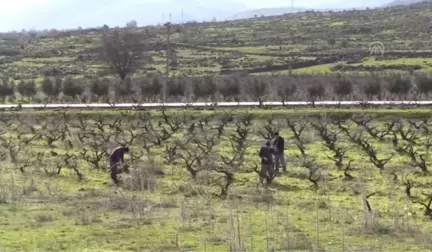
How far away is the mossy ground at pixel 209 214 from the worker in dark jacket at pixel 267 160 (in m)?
0.52

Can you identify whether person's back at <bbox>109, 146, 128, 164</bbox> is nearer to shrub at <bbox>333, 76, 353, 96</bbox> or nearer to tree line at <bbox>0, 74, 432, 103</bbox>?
tree line at <bbox>0, 74, 432, 103</bbox>

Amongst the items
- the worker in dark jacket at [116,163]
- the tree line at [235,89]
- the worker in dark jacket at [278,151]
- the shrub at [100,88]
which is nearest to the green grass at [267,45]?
the tree line at [235,89]

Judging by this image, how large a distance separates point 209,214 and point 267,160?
21.1 feet

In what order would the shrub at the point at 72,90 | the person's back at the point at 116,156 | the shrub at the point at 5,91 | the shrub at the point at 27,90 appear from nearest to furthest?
the person's back at the point at 116,156, the shrub at the point at 72,90, the shrub at the point at 27,90, the shrub at the point at 5,91

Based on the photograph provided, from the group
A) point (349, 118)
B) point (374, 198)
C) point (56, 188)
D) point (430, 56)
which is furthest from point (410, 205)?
point (430, 56)

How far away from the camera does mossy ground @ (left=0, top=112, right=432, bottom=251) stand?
17.6 metres

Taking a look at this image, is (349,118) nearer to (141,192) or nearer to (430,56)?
(141,192)

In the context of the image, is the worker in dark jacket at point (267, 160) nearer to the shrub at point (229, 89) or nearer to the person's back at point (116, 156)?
the person's back at point (116, 156)

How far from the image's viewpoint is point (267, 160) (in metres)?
26.2

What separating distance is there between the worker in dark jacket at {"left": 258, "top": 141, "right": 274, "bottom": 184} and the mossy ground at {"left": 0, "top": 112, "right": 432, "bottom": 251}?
0.52 metres

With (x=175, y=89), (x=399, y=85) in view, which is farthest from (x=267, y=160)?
(x=175, y=89)

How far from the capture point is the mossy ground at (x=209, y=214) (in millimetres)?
17562

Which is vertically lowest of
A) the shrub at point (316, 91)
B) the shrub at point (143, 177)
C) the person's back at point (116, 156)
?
the shrub at point (316, 91)

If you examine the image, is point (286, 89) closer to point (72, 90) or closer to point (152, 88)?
point (152, 88)
